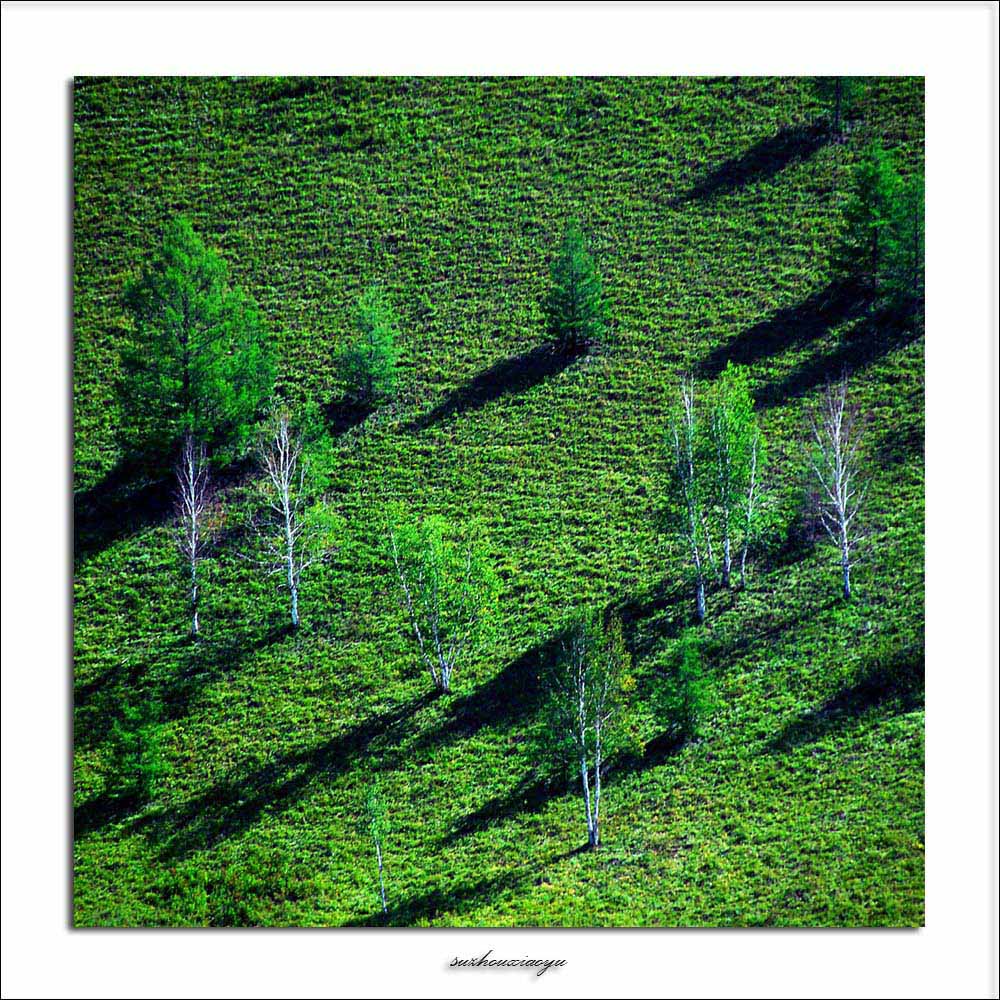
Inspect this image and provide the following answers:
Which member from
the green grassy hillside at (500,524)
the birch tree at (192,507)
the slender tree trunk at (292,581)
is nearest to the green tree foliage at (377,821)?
the green grassy hillside at (500,524)

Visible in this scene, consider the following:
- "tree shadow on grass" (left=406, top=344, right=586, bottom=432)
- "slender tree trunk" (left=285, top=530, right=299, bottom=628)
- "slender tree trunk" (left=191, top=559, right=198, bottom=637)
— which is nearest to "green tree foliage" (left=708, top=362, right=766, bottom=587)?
"tree shadow on grass" (left=406, top=344, right=586, bottom=432)

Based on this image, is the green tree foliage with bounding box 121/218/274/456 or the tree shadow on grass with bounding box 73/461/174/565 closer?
the tree shadow on grass with bounding box 73/461/174/565

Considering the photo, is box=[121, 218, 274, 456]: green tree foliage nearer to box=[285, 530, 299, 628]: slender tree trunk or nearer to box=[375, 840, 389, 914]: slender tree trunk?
box=[285, 530, 299, 628]: slender tree trunk

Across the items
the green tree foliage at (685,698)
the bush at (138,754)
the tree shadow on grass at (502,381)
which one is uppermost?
the tree shadow on grass at (502,381)

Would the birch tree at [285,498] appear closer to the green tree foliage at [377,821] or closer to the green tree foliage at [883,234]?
the green tree foliage at [377,821]

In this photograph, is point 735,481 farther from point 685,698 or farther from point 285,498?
point 285,498
